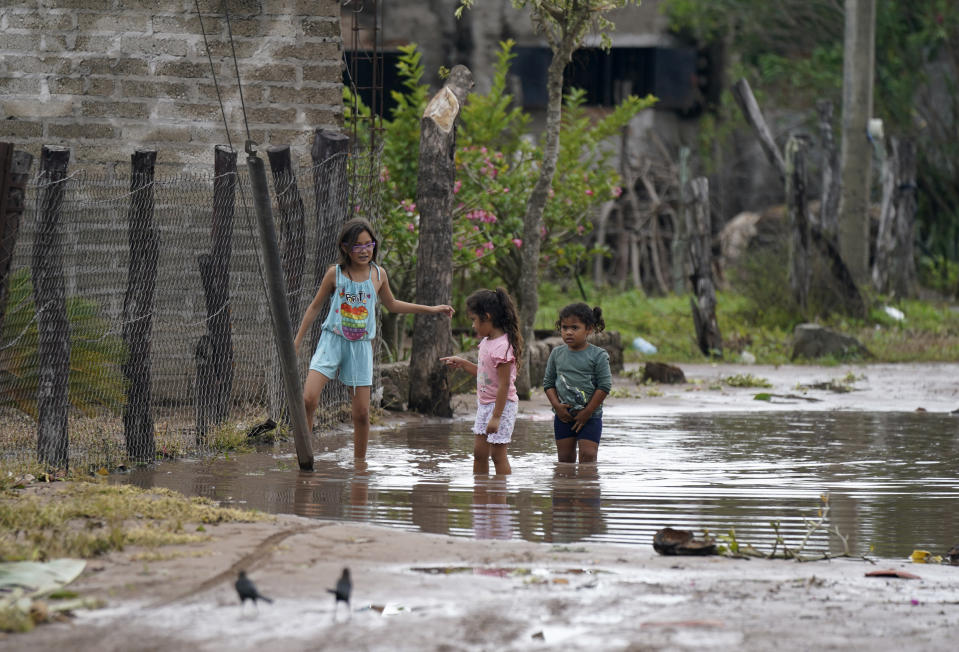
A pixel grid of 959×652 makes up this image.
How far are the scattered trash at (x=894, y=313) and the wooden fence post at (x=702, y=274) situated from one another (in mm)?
3571

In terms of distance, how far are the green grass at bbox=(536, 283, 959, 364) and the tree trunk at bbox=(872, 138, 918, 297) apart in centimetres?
63

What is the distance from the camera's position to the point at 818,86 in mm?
27438

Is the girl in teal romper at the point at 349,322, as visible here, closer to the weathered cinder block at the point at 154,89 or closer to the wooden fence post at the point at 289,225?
→ the wooden fence post at the point at 289,225

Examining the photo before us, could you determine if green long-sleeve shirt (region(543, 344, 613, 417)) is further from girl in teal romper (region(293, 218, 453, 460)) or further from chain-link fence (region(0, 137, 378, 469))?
chain-link fence (region(0, 137, 378, 469))

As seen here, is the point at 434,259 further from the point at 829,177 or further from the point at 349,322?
the point at 829,177

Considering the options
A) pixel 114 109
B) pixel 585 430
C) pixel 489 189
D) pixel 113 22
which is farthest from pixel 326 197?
pixel 489 189

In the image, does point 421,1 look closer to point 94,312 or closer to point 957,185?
point 957,185

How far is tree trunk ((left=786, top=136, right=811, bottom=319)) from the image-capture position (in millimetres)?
18422

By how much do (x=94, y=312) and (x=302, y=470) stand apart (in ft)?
5.06

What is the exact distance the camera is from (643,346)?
706 inches

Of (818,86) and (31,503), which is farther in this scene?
(818,86)

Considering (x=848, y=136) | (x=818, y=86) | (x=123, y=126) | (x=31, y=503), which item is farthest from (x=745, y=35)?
(x=31, y=503)

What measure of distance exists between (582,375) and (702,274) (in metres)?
9.15

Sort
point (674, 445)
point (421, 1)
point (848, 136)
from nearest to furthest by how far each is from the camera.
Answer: point (674, 445), point (848, 136), point (421, 1)
